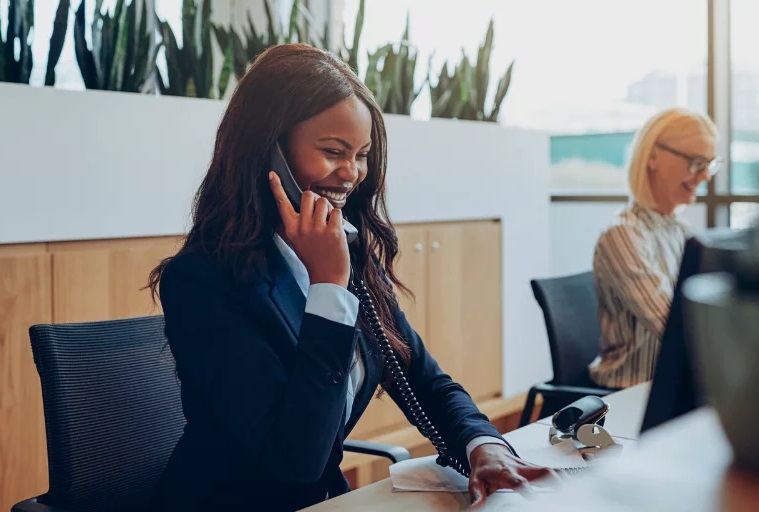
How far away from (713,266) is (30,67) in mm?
2243

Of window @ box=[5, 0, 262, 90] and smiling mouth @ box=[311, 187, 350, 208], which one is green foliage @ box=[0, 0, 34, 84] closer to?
window @ box=[5, 0, 262, 90]

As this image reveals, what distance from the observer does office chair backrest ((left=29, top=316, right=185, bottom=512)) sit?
4.98 feet

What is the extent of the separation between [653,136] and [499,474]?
1.95 meters

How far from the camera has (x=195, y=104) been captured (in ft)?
9.27

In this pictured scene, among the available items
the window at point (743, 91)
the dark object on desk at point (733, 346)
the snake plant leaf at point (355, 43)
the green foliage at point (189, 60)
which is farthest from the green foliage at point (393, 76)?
the dark object on desk at point (733, 346)

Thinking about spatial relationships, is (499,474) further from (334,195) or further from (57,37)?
(57,37)

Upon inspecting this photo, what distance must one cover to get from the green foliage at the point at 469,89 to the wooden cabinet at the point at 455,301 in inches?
18.9

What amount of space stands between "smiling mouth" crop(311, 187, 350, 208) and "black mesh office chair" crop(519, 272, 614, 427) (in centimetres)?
104

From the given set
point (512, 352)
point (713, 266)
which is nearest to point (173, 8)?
point (512, 352)

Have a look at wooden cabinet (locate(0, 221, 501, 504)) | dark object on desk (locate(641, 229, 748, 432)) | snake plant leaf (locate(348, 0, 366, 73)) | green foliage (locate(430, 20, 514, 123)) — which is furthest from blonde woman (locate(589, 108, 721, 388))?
dark object on desk (locate(641, 229, 748, 432))

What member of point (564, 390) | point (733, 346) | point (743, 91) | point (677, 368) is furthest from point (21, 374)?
point (743, 91)

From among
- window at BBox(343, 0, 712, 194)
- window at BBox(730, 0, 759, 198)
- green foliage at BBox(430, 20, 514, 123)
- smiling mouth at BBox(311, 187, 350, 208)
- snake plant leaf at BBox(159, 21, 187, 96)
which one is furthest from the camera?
window at BBox(343, 0, 712, 194)

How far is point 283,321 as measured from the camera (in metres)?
1.48

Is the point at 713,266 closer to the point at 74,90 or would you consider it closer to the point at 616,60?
the point at 74,90
